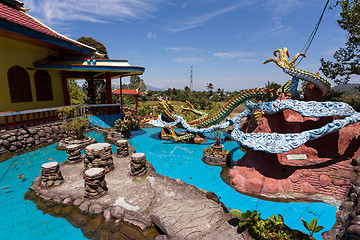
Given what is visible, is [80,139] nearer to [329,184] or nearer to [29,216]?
[29,216]

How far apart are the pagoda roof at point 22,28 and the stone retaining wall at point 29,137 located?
432cm

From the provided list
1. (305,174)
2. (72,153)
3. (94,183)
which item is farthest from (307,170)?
(72,153)

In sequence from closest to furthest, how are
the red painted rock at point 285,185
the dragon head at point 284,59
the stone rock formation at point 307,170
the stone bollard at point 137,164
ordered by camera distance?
the stone rock formation at point 307,170 < the red painted rock at point 285,185 < the stone bollard at point 137,164 < the dragon head at point 284,59

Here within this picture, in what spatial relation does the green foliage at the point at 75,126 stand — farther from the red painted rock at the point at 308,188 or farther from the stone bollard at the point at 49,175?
the red painted rock at the point at 308,188

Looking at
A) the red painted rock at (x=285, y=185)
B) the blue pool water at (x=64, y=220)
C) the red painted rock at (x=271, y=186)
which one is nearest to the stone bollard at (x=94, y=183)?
the blue pool water at (x=64, y=220)

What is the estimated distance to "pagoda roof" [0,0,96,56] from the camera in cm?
Result: 788

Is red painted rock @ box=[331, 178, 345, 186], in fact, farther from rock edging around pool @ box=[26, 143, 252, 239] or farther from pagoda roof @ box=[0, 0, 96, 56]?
pagoda roof @ box=[0, 0, 96, 56]

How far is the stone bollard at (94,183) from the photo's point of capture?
5051 mm

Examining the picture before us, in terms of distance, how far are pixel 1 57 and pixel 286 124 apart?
13.4m

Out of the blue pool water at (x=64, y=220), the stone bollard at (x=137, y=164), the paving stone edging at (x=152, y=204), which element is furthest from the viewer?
the stone bollard at (x=137, y=164)

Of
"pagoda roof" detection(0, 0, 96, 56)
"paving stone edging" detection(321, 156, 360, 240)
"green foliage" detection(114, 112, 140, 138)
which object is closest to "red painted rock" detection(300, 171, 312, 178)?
"paving stone edging" detection(321, 156, 360, 240)

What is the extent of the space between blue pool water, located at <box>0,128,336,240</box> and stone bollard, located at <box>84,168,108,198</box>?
824 millimetres

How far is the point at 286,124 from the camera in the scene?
7133mm

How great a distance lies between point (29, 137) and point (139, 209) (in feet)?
25.0
